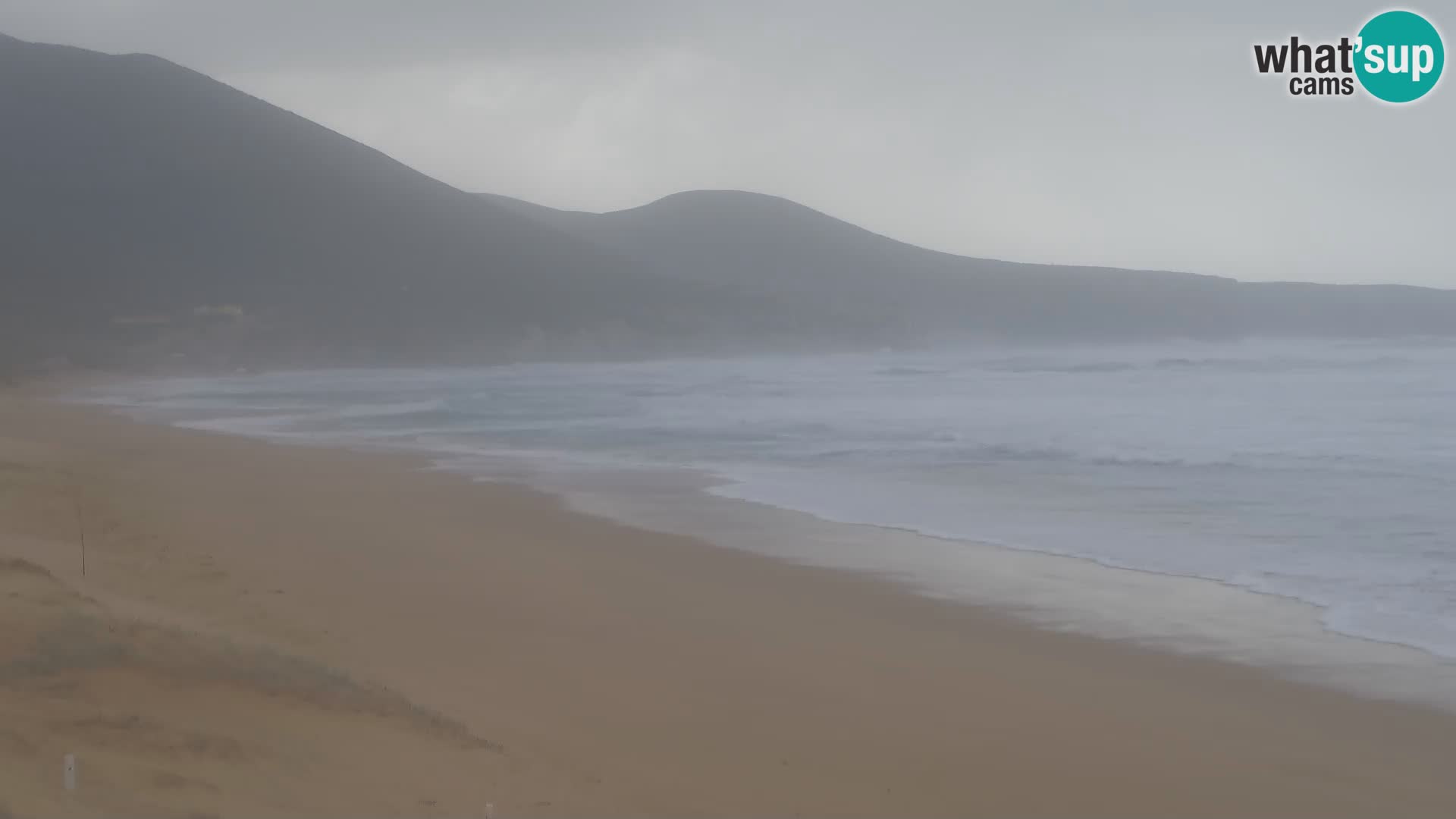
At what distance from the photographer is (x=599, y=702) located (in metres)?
5.16

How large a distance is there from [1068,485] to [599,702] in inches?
358

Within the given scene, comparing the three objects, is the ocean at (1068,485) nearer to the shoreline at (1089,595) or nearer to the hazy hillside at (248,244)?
the shoreline at (1089,595)

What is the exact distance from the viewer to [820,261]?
383ft

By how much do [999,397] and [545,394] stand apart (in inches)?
505

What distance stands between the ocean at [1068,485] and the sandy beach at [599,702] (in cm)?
85

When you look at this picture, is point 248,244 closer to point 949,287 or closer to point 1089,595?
point 949,287

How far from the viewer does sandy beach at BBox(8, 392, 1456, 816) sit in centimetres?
371

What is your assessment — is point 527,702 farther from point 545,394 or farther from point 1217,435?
point 545,394

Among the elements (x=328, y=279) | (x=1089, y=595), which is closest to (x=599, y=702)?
(x=1089, y=595)

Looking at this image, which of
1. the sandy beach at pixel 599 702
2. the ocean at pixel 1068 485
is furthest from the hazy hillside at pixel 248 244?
the sandy beach at pixel 599 702

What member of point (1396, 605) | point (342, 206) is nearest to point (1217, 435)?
point (1396, 605)

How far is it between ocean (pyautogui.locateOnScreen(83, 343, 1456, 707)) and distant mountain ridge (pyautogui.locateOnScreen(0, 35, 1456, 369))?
36.3 meters

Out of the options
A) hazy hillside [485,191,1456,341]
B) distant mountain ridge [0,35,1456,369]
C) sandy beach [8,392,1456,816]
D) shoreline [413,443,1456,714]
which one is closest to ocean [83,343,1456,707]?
shoreline [413,443,1456,714]

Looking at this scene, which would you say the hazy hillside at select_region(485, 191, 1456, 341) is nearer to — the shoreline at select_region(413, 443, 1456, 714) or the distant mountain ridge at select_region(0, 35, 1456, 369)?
the distant mountain ridge at select_region(0, 35, 1456, 369)
